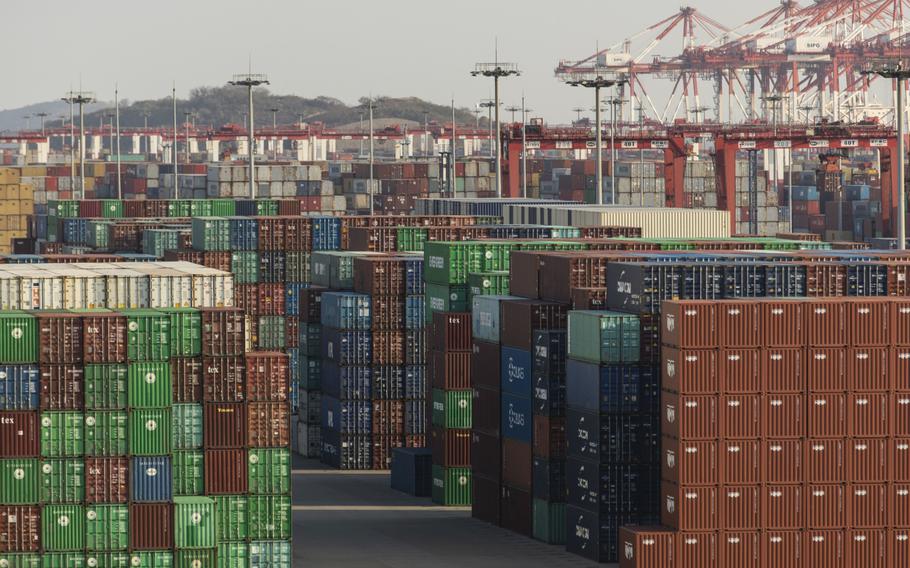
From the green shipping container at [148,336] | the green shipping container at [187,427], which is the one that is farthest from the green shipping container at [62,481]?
the green shipping container at [148,336]

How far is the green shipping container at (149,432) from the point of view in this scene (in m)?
57.7

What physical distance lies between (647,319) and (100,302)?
57.6 feet

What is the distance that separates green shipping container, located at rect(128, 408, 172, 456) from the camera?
57.7 meters

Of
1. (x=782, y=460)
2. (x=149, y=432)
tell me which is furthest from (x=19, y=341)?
(x=782, y=460)

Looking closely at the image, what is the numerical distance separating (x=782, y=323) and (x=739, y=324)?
1.38 m

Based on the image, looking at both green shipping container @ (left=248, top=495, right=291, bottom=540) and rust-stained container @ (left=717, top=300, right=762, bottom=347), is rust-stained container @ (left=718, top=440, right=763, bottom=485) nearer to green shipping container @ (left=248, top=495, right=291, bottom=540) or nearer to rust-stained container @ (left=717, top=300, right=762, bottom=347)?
rust-stained container @ (left=717, top=300, right=762, bottom=347)

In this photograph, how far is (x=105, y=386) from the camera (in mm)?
57812

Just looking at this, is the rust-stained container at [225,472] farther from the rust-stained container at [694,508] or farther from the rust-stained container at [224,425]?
the rust-stained container at [694,508]

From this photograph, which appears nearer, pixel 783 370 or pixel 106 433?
pixel 106 433

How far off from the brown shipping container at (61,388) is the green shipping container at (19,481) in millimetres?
1686

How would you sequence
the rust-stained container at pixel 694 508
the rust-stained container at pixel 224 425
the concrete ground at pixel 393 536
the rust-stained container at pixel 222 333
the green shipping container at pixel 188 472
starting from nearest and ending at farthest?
the green shipping container at pixel 188 472 < the rust-stained container at pixel 222 333 < the rust-stained container at pixel 224 425 < the rust-stained container at pixel 694 508 < the concrete ground at pixel 393 536

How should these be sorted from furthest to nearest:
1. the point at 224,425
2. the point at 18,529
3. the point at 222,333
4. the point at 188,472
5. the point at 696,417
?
the point at 696,417
the point at 224,425
the point at 222,333
the point at 188,472
the point at 18,529

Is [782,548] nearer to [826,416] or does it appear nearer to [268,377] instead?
[826,416]

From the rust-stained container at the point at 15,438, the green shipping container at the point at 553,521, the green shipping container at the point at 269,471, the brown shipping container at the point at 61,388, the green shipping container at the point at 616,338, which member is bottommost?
the green shipping container at the point at 553,521
